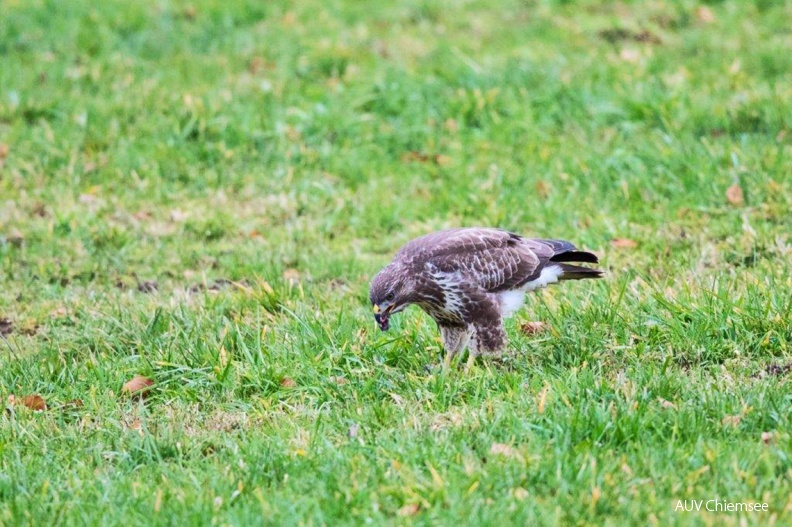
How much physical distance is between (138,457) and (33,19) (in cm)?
734

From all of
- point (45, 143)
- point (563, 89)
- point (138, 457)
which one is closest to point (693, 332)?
point (138, 457)

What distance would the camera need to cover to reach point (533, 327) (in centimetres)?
549

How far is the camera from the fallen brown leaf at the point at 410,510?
3.83 metres

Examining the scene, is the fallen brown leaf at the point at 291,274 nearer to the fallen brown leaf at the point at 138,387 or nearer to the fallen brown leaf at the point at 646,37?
the fallen brown leaf at the point at 138,387

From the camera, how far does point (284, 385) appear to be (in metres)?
5.06

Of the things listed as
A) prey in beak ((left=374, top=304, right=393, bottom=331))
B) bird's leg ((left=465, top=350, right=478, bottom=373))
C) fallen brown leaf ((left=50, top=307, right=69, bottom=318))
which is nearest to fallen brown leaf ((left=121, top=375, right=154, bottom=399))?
prey in beak ((left=374, top=304, right=393, bottom=331))

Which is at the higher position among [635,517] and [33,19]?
[33,19]

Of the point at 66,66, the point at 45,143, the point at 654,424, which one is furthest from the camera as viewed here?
the point at 66,66

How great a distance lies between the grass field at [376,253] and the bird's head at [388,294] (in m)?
0.26

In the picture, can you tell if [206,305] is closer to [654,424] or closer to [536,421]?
[536,421]

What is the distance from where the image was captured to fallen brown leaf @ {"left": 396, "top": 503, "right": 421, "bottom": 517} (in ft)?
12.6

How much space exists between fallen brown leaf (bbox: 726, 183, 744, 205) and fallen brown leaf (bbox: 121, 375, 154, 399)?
3953mm

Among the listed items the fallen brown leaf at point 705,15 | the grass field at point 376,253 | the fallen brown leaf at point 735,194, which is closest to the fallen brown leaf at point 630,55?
the grass field at point 376,253

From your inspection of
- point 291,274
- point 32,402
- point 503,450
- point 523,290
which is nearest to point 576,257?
point 523,290
